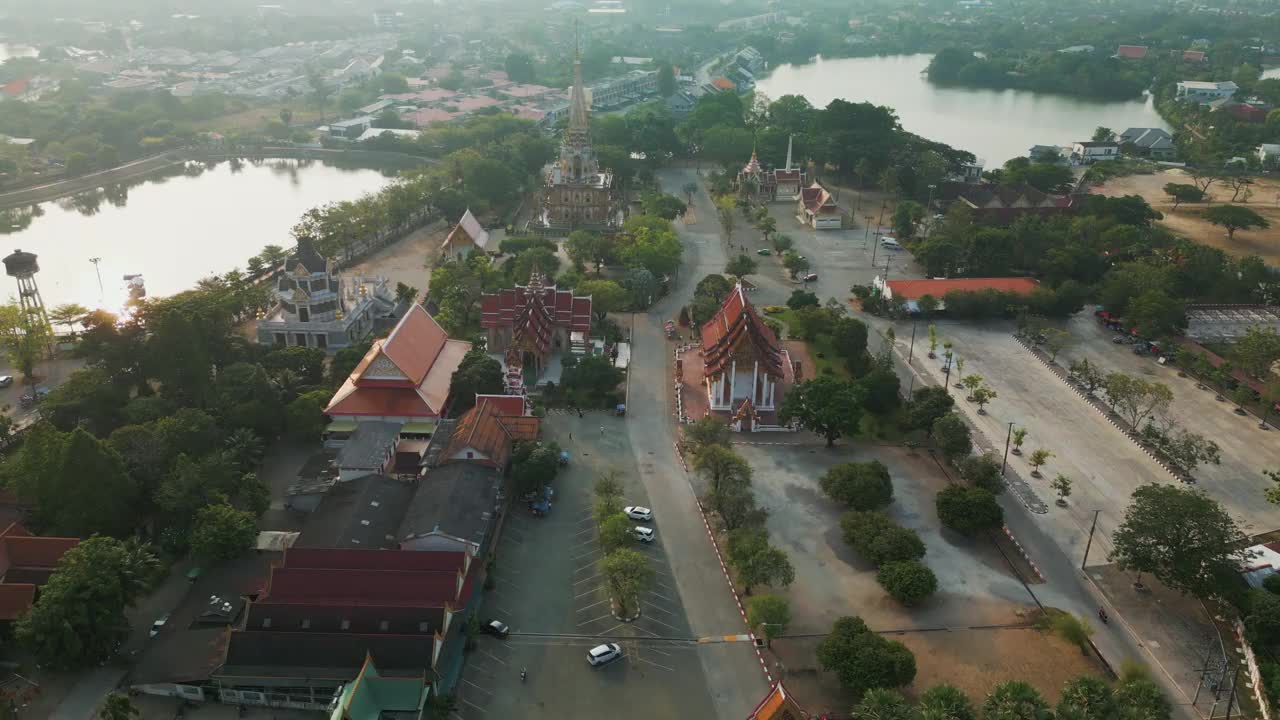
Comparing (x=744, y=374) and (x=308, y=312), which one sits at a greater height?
(x=308, y=312)

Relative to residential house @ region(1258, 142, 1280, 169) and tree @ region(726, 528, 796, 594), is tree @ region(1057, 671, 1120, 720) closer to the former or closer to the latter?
tree @ region(726, 528, 796, 594)

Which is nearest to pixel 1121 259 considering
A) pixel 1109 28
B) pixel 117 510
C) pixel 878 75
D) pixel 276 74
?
pixel 117 510

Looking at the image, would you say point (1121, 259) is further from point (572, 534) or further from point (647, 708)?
point (647, 708)

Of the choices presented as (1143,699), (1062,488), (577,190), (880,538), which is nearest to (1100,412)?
(1062,488)

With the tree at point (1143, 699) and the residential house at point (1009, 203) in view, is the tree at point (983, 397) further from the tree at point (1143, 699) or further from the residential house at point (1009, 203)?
the residential house at point (1009, 203)

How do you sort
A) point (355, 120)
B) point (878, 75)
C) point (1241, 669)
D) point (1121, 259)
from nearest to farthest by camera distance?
point (1241, 669)
point (1121, 259)
point (355, 120)
point (878, 75)

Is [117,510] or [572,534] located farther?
[572,534]

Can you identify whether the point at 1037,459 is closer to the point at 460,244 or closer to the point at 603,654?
the point at 603,654
